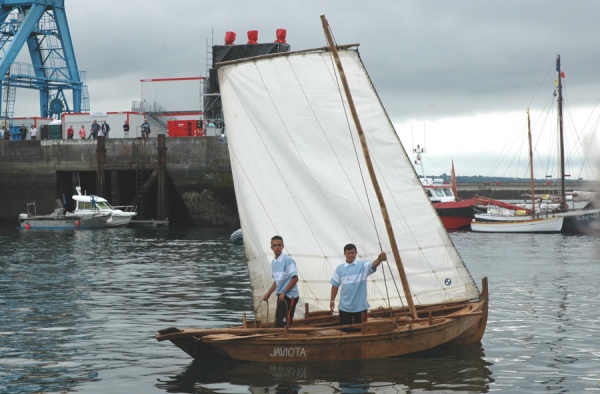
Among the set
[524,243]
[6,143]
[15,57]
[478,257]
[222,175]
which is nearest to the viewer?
[478,257]

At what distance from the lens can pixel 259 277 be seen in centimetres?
1934

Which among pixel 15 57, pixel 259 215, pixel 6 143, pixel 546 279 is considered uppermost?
pixel 15 57

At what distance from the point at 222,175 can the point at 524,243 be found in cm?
2182

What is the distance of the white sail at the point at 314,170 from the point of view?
19281mm

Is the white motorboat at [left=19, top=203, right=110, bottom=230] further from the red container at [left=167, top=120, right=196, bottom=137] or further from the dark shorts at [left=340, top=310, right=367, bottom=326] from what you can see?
the dark shorts at [left=340, top=310, right=367, bottom=326]

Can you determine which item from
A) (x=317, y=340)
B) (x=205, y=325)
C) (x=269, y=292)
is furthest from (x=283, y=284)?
(x=205, y=325)

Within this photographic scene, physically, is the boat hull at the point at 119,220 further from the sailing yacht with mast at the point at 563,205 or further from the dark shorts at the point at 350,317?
the dark shorts at the point at 350,317

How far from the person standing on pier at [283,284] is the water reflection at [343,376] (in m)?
1.12

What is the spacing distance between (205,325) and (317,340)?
6671 mm

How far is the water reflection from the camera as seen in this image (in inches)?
665

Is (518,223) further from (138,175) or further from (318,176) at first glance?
(318,176)

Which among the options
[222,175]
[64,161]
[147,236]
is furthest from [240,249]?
[64,161]

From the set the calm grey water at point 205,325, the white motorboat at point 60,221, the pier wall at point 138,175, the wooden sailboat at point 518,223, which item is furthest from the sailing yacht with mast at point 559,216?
the white motorboat at point 60,221

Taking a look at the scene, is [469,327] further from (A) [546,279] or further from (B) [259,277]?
(A) [546,279]
